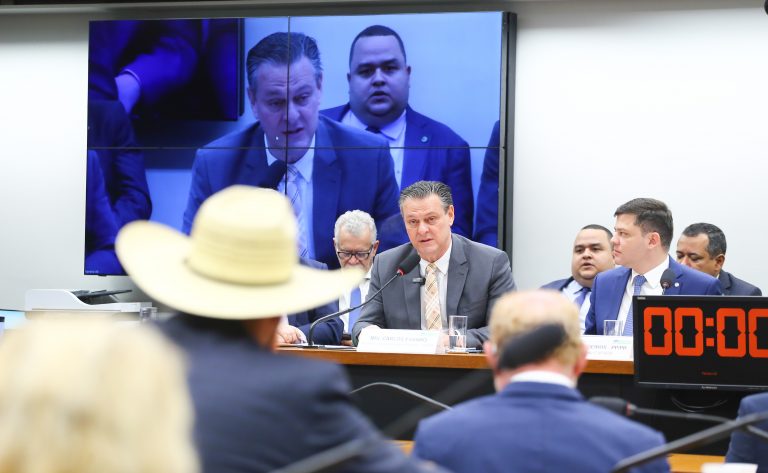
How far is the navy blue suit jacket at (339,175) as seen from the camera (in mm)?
6938

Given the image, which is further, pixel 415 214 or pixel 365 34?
pixel 365 34

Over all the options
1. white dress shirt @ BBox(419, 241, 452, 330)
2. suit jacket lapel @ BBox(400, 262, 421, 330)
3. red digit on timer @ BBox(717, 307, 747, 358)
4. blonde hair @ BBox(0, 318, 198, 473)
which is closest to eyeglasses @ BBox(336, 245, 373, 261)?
white dress shirt @ BBox(419, 241, 452, 330)

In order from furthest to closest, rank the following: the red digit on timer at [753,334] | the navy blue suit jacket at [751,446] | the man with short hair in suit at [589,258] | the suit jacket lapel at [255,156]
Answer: the suit jacket lapel at [255,156], the man with short hair in suit at [589,258], the red digit on timer at [753,334], the navy blue suit jacket at [751,446]

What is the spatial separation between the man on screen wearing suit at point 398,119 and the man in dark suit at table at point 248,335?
485cm

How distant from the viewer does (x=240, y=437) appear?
158 cm

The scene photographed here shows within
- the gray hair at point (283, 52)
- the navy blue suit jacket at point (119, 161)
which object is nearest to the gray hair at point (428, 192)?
the gray hair at point (283, 52)

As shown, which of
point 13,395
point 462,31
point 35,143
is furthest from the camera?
point 35,143

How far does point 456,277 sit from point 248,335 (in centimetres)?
325

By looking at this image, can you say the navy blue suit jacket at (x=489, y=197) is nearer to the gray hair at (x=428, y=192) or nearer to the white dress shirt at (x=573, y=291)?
the white dress shirt at (x=573, y=291)

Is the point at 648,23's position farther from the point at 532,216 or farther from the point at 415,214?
the point at 415,214

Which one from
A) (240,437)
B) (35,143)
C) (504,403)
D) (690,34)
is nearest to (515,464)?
(504,403)

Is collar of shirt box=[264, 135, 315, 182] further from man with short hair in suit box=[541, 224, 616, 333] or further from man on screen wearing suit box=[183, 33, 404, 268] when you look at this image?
man with short hair in suit box=[541, 224, 616, 333]

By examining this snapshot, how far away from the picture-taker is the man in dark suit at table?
5.21 ft

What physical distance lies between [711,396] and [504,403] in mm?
2017
